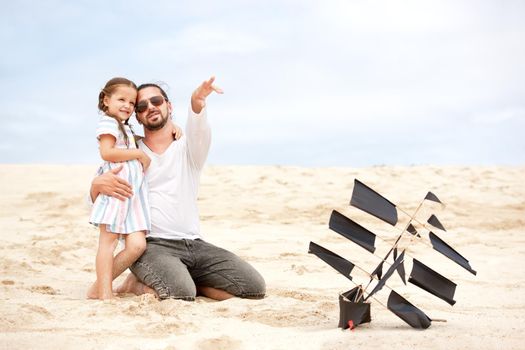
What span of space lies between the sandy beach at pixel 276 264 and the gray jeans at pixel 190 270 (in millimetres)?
144

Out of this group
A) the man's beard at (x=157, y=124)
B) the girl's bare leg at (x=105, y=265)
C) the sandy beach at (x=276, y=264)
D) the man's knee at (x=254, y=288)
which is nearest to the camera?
the sandy beach at (x=276, y=264)

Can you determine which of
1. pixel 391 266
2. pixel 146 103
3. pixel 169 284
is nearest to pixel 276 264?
Result: pixel 169 284

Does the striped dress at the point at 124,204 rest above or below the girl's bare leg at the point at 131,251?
above

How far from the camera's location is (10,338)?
99.2 inches

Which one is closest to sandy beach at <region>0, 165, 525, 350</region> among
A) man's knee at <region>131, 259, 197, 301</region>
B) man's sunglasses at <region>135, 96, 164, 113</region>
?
man's knee at <region>131, 259, 197, 301</region>

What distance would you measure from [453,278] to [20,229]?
4260 millimetres

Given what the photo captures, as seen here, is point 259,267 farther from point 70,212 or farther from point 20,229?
point 70,212

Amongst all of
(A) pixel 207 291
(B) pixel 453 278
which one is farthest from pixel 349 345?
(B) pixel 453 278

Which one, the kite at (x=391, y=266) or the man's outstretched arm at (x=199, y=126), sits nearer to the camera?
the kite at (x=391, y=266)

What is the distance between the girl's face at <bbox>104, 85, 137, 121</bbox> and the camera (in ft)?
11.8

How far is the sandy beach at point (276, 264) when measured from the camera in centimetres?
256

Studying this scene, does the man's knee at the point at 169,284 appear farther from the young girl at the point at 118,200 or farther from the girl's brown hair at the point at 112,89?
the girl's brown hair at the point at 112,89

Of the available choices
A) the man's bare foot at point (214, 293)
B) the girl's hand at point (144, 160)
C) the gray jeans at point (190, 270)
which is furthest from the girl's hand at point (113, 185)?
the man's bare foot at point (214, 293)

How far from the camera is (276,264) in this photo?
16.1ft
